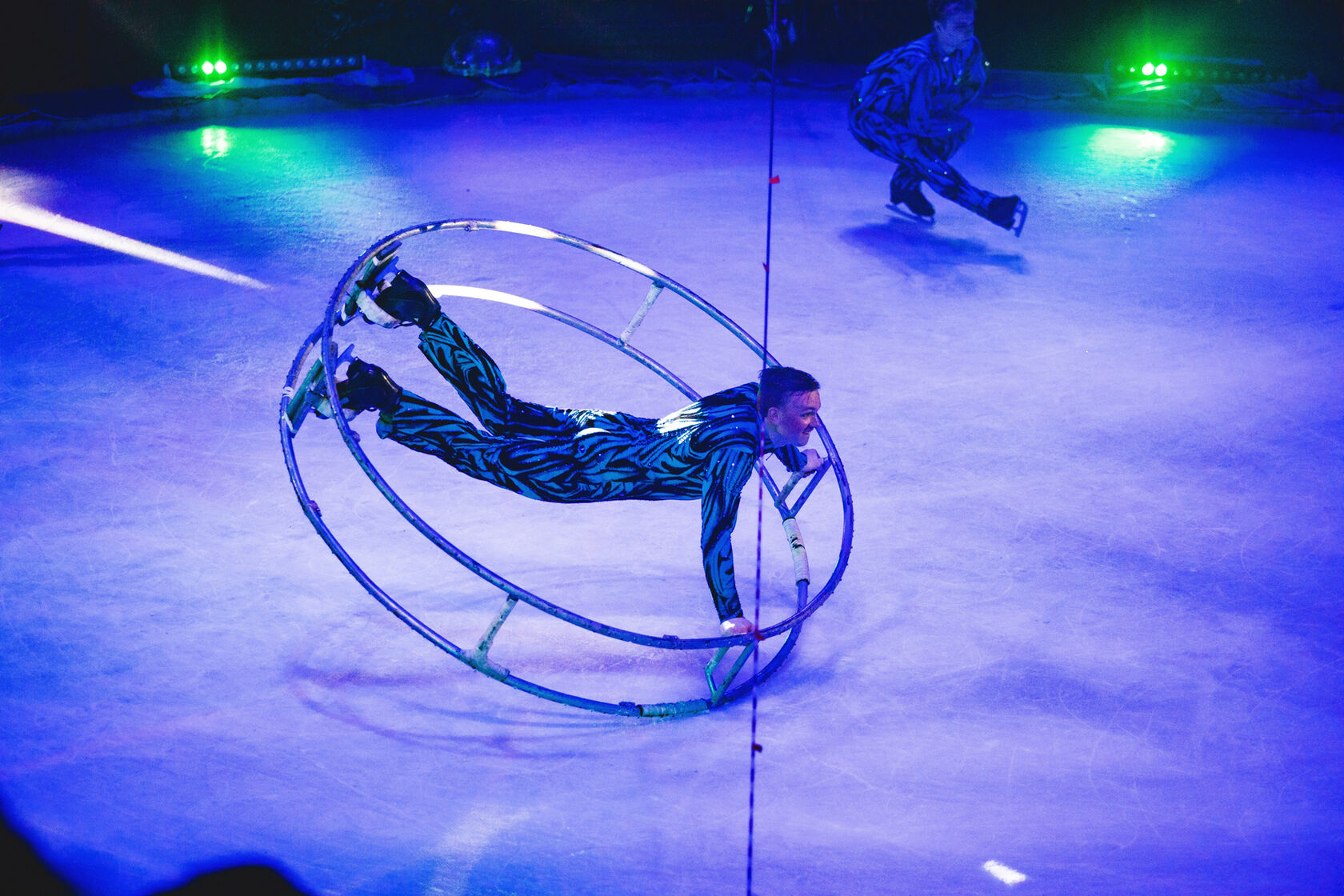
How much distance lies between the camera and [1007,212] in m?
7.80

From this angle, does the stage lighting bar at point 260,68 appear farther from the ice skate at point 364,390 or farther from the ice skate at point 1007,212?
the ice skate at point 364,390

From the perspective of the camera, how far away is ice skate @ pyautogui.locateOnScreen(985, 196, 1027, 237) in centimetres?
778

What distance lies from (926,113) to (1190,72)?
17.2 feet

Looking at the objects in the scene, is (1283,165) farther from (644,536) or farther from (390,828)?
(390,828)

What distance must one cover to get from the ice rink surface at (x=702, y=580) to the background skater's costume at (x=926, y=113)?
44 cm

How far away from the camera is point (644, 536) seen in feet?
15.6

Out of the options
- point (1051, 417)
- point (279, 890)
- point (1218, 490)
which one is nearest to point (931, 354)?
point (1051, 417)

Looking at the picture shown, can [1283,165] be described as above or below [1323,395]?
above

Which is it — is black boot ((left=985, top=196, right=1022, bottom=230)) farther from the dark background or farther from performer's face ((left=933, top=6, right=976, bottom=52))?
the dark background

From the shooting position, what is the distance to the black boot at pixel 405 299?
3.99 meters

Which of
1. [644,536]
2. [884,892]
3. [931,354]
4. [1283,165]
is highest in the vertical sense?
[1283,165]

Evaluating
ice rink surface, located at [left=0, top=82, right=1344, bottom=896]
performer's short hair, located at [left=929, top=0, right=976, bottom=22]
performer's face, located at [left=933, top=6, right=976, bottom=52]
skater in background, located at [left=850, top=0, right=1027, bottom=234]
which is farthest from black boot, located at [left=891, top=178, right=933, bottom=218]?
performer's short hair, located at [left=929, top=0, right=976, bottom=22]

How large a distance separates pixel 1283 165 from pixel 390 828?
946 centimetres

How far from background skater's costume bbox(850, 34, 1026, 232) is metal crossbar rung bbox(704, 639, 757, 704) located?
190 inches
